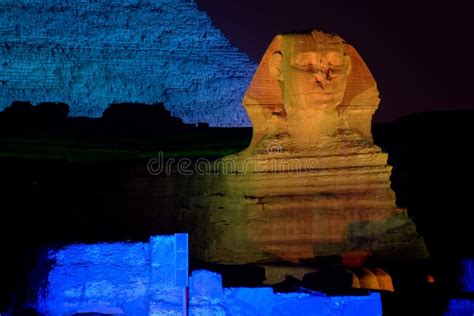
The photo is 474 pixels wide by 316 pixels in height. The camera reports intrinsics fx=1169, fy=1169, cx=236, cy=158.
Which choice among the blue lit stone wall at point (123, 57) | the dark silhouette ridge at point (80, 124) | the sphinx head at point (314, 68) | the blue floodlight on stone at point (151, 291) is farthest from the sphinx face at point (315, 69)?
the blue lit stone wall at point (123, 57)

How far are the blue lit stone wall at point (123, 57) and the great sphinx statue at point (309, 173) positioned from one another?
56.5 metres

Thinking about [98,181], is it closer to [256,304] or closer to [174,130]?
[256,304]

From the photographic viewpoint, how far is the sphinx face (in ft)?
34.7

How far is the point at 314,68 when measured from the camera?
34.7 feet

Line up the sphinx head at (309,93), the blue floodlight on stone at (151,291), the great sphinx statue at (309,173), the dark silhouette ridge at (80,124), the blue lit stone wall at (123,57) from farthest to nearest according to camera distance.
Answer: the blue lit stone wall at (123,57)
the dark silhouette ridge at (80,124)
the sphinx head at (309,93)
the great sphinx statue at (309,173)
the blue floodlight on stone at (151,291)

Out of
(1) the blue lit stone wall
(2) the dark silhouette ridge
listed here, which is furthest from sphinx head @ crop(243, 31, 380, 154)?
(1) the blue lit stone wall

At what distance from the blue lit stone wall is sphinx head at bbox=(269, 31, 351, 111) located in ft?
186

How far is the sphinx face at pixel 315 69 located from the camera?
34.7 feet

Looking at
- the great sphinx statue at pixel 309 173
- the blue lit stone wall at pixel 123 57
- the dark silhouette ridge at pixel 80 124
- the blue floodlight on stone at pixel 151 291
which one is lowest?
the blue floodlight on stone at pixel 151 291

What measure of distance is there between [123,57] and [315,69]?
2613 inches

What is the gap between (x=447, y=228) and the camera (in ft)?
51.9

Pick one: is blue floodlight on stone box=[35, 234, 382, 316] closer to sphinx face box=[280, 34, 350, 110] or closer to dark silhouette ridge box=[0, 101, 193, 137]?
sphinx face box=[280, 34, 350, 110]

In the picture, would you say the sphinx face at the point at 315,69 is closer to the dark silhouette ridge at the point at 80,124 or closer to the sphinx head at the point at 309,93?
the sphinx head at the point at 309,93

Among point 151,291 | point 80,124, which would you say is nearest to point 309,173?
point 151,291
